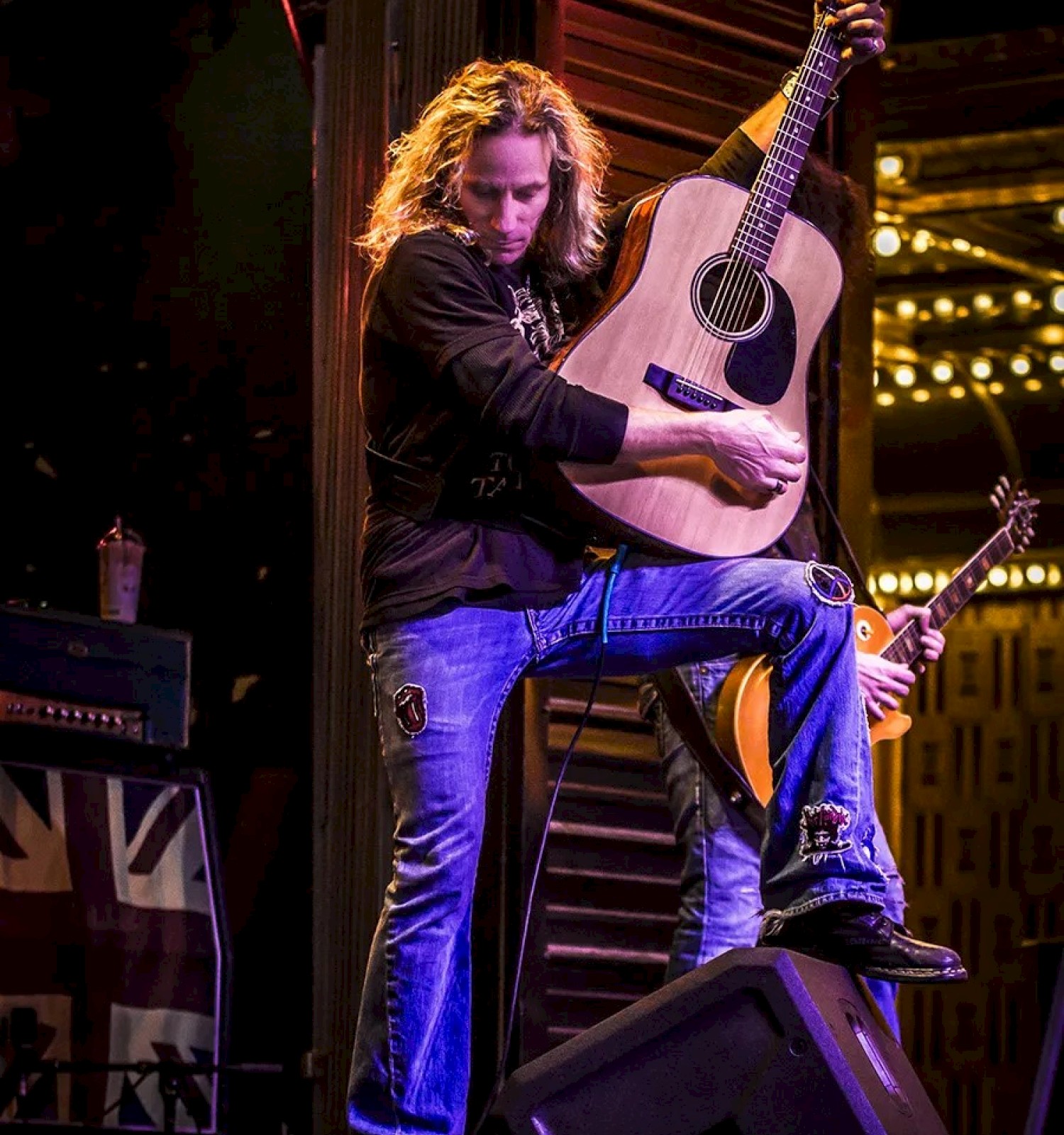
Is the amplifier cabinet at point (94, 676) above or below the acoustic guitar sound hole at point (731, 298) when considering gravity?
below

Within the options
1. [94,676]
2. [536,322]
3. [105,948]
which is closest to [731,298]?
[536,322]

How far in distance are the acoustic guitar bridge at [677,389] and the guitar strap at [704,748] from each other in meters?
0.81

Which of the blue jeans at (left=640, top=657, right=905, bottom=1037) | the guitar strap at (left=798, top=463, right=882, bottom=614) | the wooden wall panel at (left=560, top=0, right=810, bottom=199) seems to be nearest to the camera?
the blue jeans at (left=640, top=657, right=905, bottom=1037)

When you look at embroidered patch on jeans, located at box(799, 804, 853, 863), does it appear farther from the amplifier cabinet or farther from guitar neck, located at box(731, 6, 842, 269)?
A: the amplifier cabinet

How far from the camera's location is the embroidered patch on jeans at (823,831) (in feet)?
10.3

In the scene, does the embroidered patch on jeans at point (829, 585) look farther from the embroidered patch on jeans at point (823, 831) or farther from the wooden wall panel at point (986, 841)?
the wooden wall panel at point (986, 841)

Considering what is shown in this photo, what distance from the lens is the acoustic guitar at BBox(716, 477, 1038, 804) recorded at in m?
4.01

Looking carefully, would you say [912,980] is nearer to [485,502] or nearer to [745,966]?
[745,966]

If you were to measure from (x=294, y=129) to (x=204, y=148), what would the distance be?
1.33 ft

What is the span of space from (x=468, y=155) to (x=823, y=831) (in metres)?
1.38

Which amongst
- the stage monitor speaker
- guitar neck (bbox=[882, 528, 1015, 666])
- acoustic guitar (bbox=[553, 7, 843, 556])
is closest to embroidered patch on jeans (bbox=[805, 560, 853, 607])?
acoustic guitar (bbox=[553, 7, 843, 556])

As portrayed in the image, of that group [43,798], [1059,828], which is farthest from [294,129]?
[1059,828]

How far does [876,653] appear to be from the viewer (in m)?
4.43

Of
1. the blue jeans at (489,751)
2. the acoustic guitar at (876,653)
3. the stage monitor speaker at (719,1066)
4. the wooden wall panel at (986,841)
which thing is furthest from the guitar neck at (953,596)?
the wooden wall panel at (986,841)
